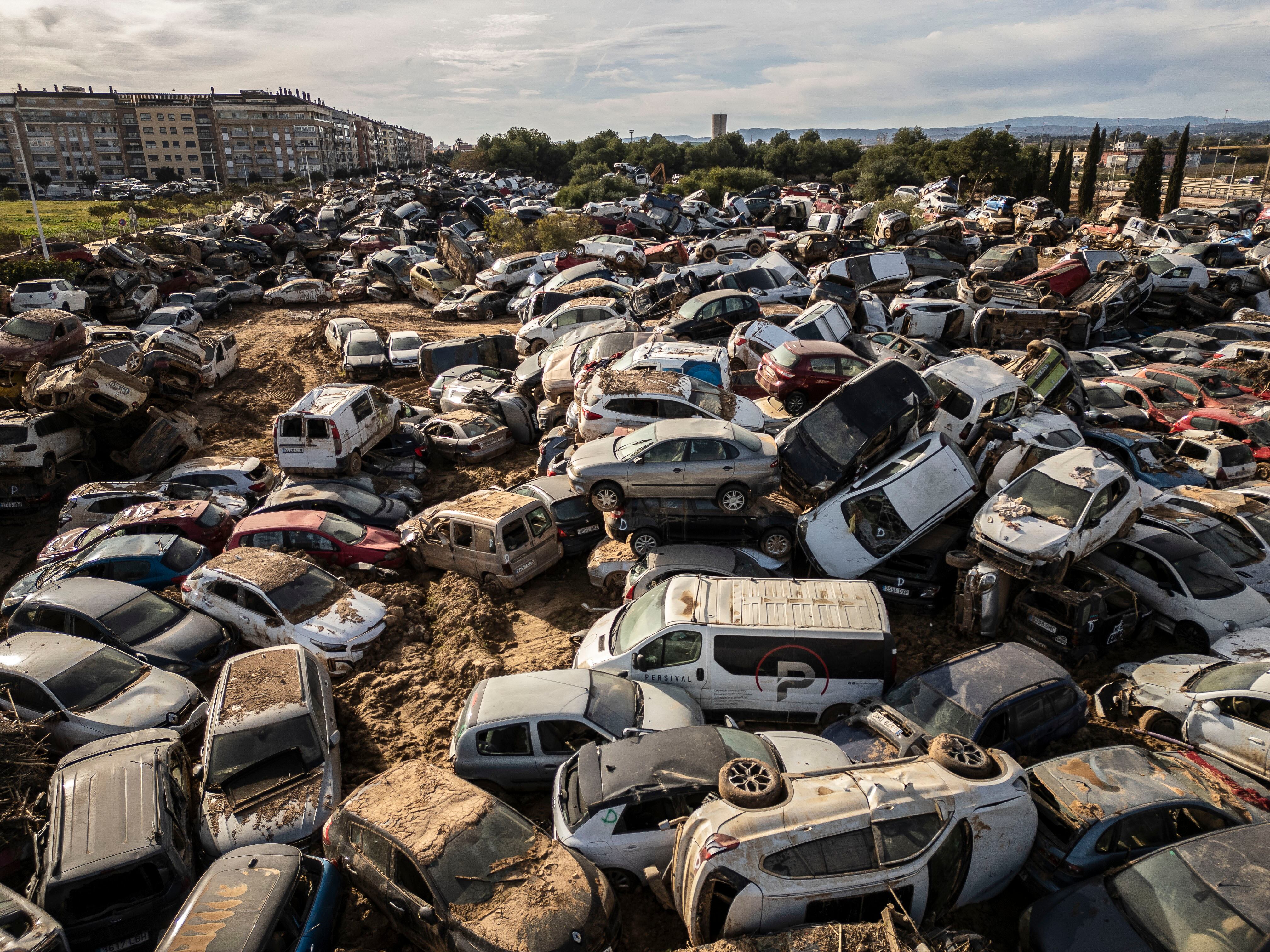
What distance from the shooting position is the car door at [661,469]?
33.4 feet

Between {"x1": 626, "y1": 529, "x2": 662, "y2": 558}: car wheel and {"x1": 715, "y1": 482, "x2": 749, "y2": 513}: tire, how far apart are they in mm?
1036

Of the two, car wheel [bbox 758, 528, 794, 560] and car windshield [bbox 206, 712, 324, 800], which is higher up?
car wheel [bbox 758, 528, 794, 560]

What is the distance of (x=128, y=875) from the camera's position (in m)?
5.76

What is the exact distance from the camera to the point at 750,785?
17.4ft

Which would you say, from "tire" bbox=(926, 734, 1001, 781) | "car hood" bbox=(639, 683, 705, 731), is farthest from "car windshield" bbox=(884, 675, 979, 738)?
"car hood" bbox=(639, 683, 705, 731)

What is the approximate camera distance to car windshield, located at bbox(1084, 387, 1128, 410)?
15391 millimetres

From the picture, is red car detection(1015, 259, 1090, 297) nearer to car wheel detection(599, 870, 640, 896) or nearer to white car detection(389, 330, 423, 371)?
white car detection(389, 330, 423, 371)

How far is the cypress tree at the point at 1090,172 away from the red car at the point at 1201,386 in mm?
36704

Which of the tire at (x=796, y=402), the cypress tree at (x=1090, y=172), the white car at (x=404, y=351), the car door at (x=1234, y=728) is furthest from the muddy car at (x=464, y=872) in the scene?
the cypress tree at (x=1090, y=172)

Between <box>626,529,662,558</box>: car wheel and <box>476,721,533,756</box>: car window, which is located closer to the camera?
<box>476,721,533,756</box>: car window

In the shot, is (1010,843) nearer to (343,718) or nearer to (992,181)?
(343,718)

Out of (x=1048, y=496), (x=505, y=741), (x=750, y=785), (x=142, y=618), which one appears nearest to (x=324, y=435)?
(x=142, y=618)

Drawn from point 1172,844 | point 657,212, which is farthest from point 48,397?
point 657,212

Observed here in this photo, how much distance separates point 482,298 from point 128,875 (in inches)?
911
